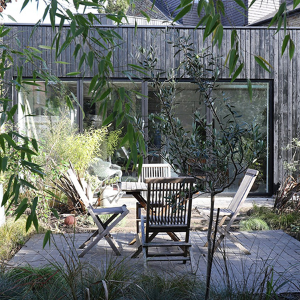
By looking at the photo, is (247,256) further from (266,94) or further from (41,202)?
(266,94)

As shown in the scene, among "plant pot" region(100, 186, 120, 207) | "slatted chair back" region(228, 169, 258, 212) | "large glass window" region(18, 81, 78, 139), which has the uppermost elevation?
"large glass window" region(18, 81, 78, 139)

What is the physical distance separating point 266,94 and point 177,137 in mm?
7368

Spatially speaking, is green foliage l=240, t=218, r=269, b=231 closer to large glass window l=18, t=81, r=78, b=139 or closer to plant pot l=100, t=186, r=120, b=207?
plant pot l=100, t=186, r=120, b=207

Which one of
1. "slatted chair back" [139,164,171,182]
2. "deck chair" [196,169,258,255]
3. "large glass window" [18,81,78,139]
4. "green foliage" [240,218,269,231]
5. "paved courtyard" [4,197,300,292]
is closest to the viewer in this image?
"paved courtyard" [4,197,300,292]

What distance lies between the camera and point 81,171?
8.30 metres

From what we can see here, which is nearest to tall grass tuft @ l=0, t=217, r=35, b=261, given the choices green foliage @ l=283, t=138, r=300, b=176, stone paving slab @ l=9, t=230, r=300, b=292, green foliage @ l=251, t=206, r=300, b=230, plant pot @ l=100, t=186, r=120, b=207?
stone paving slab @ l=9, t=230, r=300, b=292

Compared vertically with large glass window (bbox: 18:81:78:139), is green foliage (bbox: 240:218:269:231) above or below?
below

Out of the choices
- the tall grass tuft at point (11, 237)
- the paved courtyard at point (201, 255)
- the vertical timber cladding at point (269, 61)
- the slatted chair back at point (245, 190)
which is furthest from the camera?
the vertical timber cladding at point (269, 61)

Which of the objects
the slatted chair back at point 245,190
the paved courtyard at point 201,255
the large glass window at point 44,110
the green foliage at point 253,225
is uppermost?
the large glass window at point 44,110

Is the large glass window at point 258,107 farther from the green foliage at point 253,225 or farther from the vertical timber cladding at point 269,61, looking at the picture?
the green foliage at point 253,225

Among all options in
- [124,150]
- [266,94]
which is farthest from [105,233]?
[266,94]

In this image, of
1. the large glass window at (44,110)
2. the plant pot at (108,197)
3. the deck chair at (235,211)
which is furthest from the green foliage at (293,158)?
the large glass window at (44,110)

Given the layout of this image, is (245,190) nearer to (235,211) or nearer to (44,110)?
(235,211)

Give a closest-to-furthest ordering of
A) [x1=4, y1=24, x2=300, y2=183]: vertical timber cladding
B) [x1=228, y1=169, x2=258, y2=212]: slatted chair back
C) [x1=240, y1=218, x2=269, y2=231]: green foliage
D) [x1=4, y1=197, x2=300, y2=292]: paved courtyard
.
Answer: [x1=4, y1=197, x2=300, y2=292]: paved courtyard → [x1=228, y1=169, x2=258, y2=212]: slatted chair back → [x1=240, y1=218, x2=269, y2=231]: green foliage → [x1=4, y1=24, x2=300, y2=183]: vertical timber cladding
